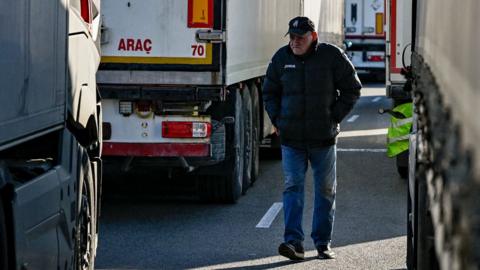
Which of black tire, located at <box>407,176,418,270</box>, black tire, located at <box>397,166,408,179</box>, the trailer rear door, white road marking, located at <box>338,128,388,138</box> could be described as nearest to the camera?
black tire, located at <box>407,176,418,270</box>

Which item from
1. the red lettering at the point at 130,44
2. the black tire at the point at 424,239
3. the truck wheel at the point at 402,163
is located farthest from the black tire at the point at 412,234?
the truck wheel at the point at 402,163

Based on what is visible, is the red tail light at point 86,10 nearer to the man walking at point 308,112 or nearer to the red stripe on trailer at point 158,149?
the man walking at point 308,112

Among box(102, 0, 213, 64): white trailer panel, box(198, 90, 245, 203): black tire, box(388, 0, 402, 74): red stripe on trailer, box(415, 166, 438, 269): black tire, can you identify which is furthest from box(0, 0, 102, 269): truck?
box(388, 0, 402, 74): red stripe on trailer

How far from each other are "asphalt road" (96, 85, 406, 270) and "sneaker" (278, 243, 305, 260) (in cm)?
6

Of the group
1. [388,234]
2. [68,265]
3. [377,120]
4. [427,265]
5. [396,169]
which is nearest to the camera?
[427,265]

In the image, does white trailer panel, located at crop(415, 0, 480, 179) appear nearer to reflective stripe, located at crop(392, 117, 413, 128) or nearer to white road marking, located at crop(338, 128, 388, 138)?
reflective stripe, located at crop(392, 117, 413, 128)

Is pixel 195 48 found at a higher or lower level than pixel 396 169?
higher

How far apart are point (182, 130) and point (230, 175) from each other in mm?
936

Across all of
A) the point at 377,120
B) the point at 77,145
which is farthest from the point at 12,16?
the point at 377,120

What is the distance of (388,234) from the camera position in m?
10.9

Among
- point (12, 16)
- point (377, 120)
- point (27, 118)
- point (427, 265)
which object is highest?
point (12, 16)

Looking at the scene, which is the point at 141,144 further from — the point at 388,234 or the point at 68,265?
the point at 68,265

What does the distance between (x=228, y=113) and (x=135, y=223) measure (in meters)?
1.44

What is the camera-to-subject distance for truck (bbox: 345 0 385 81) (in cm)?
3866
